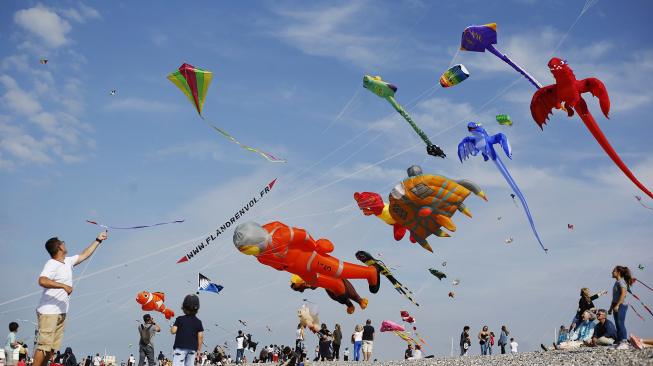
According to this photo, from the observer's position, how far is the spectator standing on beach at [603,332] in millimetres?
13336

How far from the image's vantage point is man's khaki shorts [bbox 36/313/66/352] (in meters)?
6.62

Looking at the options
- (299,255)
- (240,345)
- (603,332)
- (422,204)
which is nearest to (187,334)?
(299,255)

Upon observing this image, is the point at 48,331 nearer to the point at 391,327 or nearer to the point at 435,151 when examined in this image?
the point at 435,151

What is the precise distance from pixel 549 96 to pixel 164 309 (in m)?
16.1

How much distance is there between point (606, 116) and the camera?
512 inches

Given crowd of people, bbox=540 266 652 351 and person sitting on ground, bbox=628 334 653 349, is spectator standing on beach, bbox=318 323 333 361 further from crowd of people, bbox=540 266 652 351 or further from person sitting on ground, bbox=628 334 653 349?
person sitting on ground, bbox=628 334 653 349

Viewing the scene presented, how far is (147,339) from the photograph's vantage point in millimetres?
15961

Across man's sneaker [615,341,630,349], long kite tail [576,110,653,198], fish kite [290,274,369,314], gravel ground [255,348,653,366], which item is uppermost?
long kite tail [576,110,653,198]

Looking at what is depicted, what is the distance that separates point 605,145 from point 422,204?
5.12 meters

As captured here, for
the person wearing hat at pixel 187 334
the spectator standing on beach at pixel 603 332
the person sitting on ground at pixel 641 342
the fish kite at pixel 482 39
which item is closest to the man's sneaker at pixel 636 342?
the person sitting on ground at pixel 641 342

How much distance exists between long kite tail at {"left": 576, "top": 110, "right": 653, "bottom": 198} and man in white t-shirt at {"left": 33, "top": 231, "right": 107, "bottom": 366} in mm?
8065

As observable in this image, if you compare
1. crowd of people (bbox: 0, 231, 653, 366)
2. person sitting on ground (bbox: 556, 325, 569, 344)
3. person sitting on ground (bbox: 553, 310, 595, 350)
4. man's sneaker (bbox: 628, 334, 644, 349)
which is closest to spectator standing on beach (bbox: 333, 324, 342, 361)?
crowd of people (bbox: 0, 231, 653, 366)

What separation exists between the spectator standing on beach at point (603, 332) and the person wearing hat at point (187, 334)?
364 inches

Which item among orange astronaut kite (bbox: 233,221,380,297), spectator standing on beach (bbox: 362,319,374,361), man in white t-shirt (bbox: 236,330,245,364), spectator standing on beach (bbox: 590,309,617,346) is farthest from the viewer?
man in white t-shirt (bbox: 236,330,245,364)
